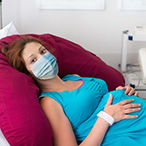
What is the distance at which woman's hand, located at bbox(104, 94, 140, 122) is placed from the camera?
1147mm

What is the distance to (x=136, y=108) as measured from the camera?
1.21m

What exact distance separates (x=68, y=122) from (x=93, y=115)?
153mm

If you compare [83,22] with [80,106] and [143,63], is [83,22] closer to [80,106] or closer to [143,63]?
[143,63]

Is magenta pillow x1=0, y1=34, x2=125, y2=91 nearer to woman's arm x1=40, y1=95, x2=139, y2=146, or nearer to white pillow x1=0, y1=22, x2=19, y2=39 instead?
white pillow x1=0, y1=22, x2=19, y2=39

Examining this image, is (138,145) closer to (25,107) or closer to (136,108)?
(136,108)

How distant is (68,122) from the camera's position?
3.73ft

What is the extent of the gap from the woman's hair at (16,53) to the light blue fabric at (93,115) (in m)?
0.19

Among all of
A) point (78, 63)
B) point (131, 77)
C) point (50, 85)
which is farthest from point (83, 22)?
point (50, 85)

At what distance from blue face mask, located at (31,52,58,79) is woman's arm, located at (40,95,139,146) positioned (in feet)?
0.43

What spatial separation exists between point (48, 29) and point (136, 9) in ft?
2.93

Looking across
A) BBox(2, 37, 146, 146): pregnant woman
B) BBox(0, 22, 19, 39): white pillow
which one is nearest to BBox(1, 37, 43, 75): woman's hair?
BBox(2, 37, 146, 146): pregnant woman

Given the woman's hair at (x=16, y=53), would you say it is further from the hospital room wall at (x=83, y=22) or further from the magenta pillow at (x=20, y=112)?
the hospital room wall at (x=83, y=22)

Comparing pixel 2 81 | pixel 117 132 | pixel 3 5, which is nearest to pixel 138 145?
pixel 117 132

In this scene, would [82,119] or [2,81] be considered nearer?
[2,81]
